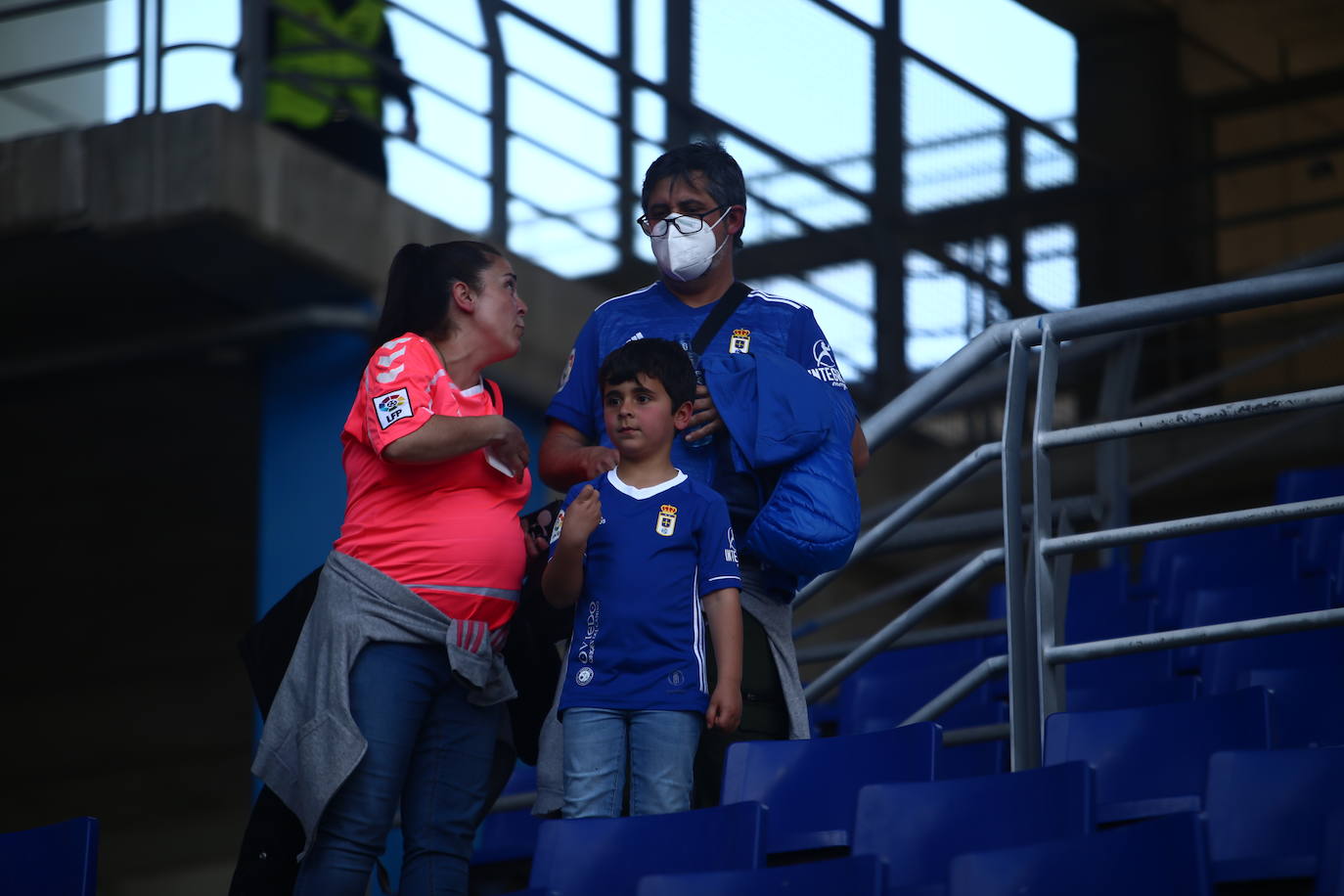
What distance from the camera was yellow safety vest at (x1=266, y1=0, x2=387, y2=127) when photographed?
6500mm

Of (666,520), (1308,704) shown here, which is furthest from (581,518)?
(1308,704)

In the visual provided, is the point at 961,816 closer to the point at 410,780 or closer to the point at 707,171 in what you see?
the point at 410,780

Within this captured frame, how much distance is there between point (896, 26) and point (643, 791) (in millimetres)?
6353

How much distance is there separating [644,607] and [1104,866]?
3.37 feet

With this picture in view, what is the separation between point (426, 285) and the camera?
335 centimetres

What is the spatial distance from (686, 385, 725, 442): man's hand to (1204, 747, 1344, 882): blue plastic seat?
103 cm

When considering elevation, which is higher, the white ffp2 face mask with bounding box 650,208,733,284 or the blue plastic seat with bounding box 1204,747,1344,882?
the white ffp2 face mask with bounding box 650,208,733,284

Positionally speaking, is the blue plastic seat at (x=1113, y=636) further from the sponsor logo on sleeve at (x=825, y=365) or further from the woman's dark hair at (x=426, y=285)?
the woman's dark hair at (x=426, y=285)

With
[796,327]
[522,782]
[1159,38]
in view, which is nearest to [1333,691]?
[796,327]

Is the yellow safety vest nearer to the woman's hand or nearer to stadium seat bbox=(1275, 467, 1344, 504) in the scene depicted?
stadium seat bbox=(1275, 467, 1344, 504)

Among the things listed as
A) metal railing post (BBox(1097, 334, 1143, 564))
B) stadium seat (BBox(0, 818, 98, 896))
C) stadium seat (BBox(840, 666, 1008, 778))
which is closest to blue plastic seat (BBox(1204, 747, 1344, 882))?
stadium seat (BBox(840, 666, 1008, 778))

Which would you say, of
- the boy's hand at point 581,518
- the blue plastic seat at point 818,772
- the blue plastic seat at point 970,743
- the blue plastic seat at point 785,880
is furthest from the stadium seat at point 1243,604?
the blue plastic seat at point 785,880

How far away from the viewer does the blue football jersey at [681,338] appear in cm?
335

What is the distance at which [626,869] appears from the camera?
2.86 metres
